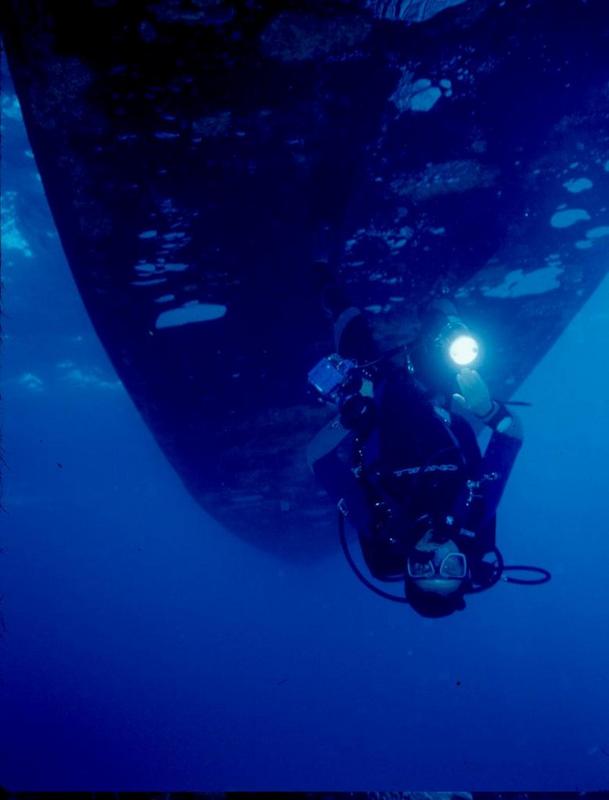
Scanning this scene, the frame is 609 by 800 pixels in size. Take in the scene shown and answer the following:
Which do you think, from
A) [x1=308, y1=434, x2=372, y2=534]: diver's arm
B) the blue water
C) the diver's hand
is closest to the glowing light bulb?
the diver's hand

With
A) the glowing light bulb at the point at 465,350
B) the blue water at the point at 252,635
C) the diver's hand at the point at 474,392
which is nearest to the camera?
the glowing light bulb at the point at 465,350

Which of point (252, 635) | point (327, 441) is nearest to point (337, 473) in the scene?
point (327, 441)

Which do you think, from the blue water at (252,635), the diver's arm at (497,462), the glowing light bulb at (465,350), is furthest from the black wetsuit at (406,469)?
the blue water at (252,635)

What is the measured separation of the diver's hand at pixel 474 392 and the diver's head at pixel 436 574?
0.96 metres

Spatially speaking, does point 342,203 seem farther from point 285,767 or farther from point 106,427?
point 285,767

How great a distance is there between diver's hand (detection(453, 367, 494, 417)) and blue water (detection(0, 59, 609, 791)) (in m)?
15.3

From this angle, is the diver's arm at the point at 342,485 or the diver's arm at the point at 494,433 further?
the diver's arm at the point at 342,485

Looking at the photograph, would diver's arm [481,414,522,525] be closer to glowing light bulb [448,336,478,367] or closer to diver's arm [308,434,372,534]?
glowing light bulb [448,336,478,367]

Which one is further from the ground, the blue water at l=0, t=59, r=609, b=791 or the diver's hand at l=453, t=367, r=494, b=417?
the diver's hand at l=453, t=367, r=494, b=417

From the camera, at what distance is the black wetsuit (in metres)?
2.98

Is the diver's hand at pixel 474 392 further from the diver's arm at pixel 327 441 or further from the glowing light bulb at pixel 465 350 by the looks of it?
the diver's arm at pixel 327 441

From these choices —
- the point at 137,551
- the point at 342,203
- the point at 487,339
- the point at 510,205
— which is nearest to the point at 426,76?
the point at 342,203

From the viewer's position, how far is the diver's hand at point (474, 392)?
3.13 metres

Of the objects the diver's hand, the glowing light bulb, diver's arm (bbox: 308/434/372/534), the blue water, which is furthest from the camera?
the blue water
